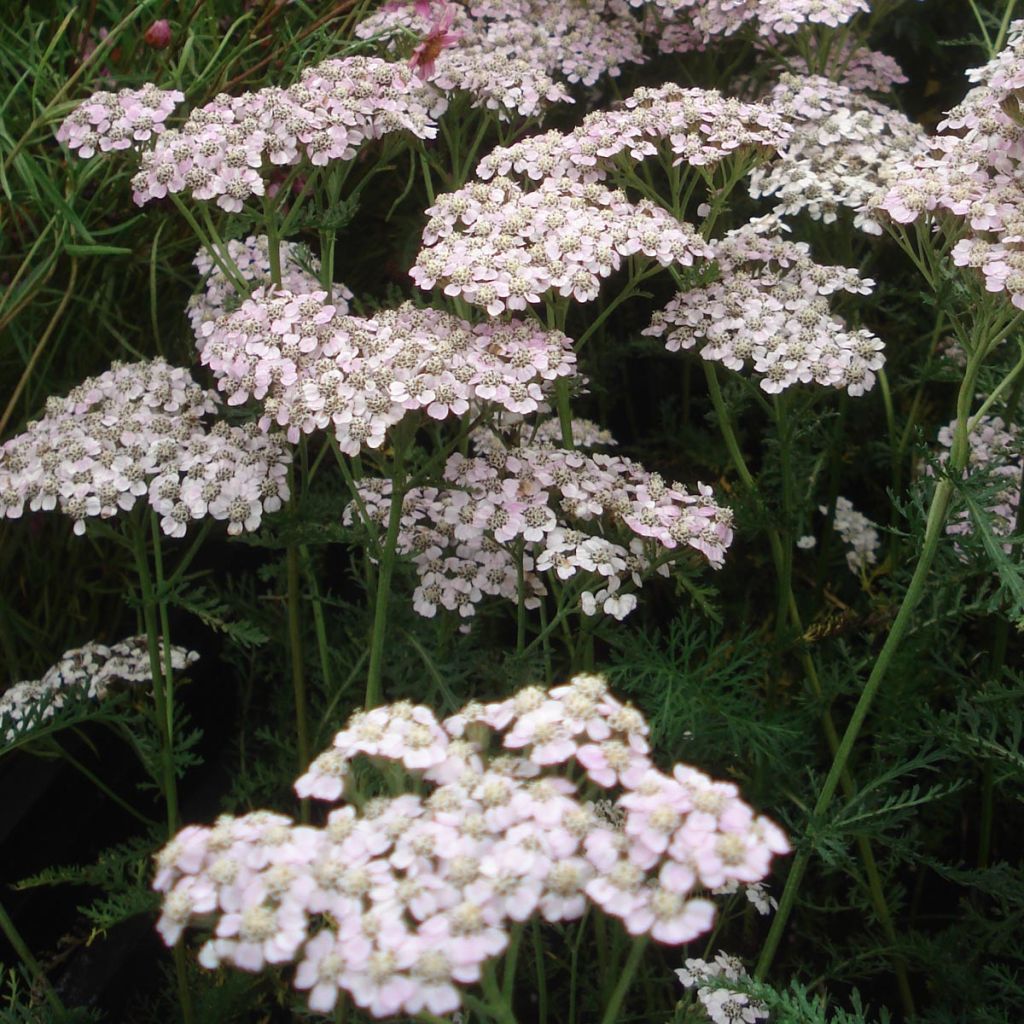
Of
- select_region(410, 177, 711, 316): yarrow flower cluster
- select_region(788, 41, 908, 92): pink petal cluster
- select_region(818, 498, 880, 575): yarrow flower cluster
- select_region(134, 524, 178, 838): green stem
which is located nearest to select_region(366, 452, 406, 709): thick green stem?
select_region(410, 177, 711, 316): yarrow flower cluster

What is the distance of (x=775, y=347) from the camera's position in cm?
168

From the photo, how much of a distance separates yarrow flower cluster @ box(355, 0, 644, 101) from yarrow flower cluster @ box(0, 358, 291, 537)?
0.68 m

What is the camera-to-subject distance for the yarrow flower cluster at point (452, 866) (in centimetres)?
88

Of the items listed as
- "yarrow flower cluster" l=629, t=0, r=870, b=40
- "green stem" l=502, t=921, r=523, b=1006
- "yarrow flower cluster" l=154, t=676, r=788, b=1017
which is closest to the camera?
"yarrow flower cluster" l=154, t=676, r=788, b=1017

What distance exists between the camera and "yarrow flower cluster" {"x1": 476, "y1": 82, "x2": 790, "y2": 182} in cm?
168

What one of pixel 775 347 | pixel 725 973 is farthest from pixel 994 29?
pixel 725 973

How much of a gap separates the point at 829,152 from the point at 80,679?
145 cm

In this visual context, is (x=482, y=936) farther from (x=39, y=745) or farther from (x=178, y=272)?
(x=178, y=272)

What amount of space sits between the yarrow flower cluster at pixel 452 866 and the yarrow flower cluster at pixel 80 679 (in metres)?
0.81

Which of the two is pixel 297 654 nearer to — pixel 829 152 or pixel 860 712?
pixel 860 712

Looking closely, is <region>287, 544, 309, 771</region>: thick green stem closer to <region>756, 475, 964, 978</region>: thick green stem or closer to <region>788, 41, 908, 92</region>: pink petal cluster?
<region>756, 475, 964, 978</region>: thick green stem

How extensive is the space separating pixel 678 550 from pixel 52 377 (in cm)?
124

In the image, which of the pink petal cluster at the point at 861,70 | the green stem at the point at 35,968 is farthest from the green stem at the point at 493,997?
the pink petal cluster at the point at 861,70

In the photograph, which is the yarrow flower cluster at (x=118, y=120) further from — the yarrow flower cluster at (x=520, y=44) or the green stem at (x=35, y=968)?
the green stem at (x=35, y=968)
